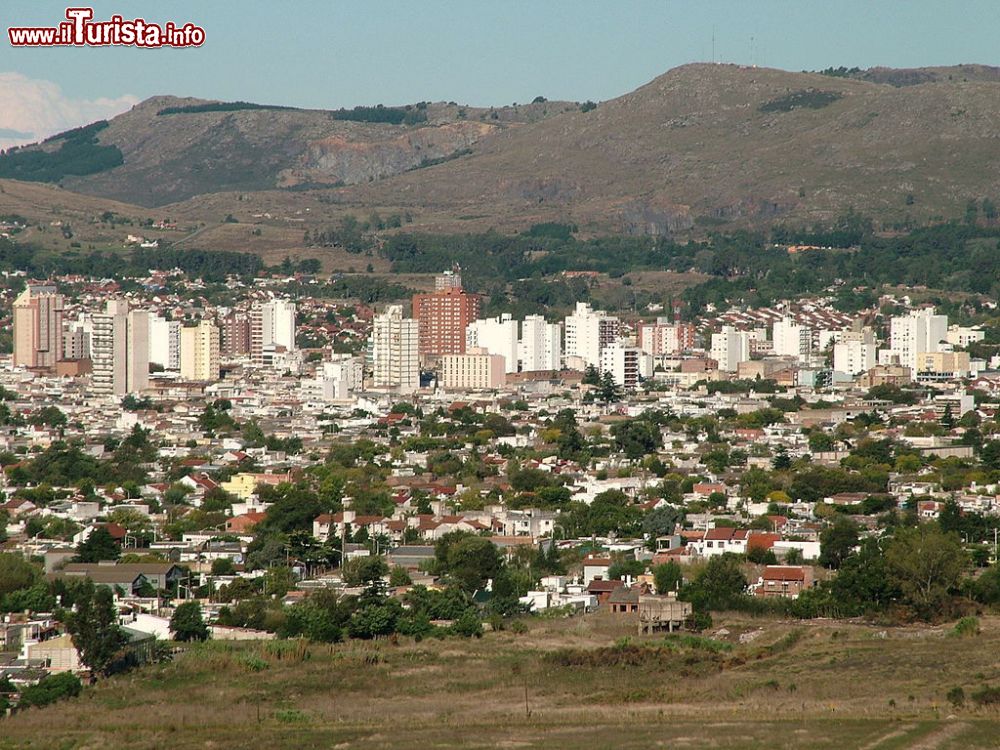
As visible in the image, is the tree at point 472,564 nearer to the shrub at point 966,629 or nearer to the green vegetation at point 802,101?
the shrub at point 966,629

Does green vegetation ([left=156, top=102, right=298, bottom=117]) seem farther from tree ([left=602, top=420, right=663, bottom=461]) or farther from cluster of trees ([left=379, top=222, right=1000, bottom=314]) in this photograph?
tree ([left=602, top=420, right=663, bottom=461])

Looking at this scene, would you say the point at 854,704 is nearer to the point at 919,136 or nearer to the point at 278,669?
the point at 278,669

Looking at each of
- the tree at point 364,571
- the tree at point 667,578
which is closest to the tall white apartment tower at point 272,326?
the tree at point 364,571

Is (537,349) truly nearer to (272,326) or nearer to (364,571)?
(272,326)

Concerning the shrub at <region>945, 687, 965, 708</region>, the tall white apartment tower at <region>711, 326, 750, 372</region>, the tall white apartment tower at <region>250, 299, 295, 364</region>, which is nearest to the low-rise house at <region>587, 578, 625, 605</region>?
the shrub at <region>945, 687, 965, 708</region>

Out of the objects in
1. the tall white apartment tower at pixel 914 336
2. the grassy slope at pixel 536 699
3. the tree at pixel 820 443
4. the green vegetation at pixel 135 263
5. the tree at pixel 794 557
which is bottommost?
the grassy slope at pixel 536 699

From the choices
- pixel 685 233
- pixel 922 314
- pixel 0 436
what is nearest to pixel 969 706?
pixel 0 436

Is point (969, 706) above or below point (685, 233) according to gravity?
below
